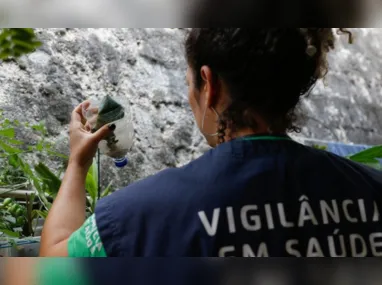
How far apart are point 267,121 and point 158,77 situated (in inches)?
19.2

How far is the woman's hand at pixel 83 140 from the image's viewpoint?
1.39 m

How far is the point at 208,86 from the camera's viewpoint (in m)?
1.32

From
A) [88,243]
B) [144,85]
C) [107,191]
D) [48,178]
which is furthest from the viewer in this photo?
[144,85]

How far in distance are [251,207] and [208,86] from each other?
0.36 metres

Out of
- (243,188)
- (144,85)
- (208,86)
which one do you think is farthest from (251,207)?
(144,85)

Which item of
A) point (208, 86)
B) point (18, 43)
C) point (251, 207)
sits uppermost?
point (18, 43)

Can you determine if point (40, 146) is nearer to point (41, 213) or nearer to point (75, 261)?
point (41, 213)

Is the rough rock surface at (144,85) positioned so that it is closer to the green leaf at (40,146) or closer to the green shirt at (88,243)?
the green leaf at (40,146)

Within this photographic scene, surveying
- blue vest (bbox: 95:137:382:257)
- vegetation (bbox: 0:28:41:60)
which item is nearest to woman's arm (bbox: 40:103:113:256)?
blue vest (bbox: 95:137:382:257)

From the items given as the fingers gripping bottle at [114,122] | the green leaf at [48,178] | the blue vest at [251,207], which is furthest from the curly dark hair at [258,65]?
the green leaf at [48,178]

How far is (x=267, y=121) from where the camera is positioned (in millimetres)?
1236

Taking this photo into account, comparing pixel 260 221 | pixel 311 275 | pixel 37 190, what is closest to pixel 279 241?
pixel 260 221

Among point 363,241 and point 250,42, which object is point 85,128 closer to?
point 250,42

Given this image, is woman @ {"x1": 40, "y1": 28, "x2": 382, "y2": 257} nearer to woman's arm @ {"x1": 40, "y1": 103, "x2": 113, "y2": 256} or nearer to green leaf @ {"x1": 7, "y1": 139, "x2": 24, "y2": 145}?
woman's arm @ {"x1": 40, "y1": 103, "x2": 113, "y2": 256}
